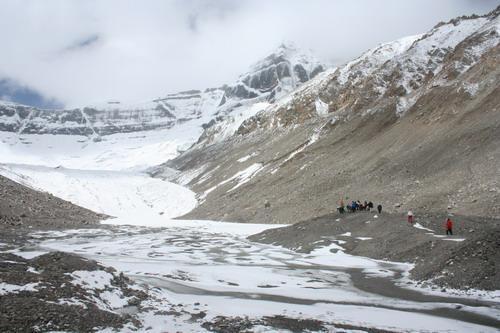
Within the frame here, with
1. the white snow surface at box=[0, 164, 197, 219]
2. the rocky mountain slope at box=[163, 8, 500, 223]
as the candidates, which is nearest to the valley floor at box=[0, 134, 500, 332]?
the rocky mountain slope at box=[163, 8, 500, 223]

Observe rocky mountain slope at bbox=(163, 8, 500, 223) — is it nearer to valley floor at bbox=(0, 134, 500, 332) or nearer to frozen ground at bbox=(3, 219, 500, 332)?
valley floor at bbox=(0, 134, 500, 332)

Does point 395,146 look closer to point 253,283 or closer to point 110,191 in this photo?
point 253,283

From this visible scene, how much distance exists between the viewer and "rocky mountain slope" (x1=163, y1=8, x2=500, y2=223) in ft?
178

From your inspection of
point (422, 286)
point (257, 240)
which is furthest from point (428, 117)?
point (422, 286)

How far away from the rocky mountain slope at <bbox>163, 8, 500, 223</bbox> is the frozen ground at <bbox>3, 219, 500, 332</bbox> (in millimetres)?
17150

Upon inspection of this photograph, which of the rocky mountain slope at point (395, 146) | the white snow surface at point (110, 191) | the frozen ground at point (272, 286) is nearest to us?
the frozen ground at point (272, 286)

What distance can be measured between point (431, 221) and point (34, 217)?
5107 cm

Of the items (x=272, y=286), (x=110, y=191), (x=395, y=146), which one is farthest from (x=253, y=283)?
(x=110, y=191)

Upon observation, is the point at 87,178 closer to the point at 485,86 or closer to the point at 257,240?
the point at 257,240

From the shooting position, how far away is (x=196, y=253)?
146 feet

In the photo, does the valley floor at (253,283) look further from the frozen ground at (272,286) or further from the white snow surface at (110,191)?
the white snow surface at (110,191)

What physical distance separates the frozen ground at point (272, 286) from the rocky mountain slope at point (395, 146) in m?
17.2

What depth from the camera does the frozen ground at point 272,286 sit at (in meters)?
18.8

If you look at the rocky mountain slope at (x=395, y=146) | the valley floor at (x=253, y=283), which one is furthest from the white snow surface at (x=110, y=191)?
the valley floor at (x=253, y=283)
